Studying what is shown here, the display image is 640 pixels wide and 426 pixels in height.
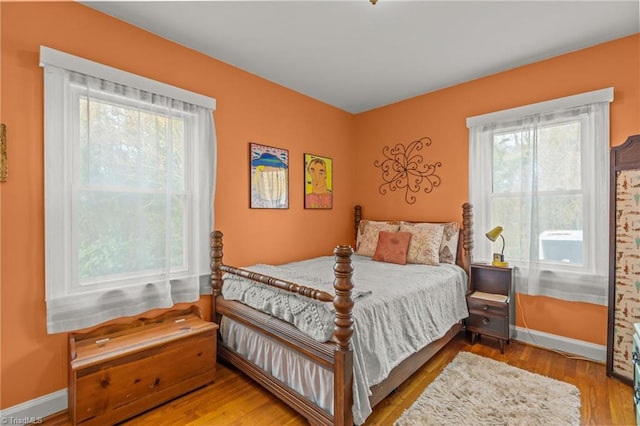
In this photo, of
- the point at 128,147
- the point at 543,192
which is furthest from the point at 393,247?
the point at 128,147

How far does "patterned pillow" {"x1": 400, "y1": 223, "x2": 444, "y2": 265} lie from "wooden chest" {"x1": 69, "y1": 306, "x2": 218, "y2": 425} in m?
Answer: 2.02

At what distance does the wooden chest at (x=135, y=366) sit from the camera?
1.72 meters

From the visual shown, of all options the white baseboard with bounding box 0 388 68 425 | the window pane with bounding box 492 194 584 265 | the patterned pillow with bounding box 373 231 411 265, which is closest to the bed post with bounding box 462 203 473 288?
the window pane with bounding box 492 194 584 265

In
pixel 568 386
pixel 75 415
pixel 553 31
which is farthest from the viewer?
pixel 553 31

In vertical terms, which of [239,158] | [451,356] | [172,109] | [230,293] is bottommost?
[451,356]

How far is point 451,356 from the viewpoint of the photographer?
2.64m

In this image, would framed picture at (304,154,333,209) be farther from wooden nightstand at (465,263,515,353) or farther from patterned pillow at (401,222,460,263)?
wooden nightstand at (465,263,515,353)

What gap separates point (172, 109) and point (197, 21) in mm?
654

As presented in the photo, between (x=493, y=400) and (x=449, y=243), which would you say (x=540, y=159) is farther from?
(x=493, y=400)

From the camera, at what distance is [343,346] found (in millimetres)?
1586

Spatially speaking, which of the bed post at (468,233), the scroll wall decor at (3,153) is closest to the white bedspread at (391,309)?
the bed post at (468,233)

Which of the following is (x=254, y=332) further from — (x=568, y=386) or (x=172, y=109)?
(x=568, y=386)

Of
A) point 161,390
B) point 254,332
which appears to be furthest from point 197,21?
point 161,390

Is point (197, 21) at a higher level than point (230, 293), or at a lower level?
higher
